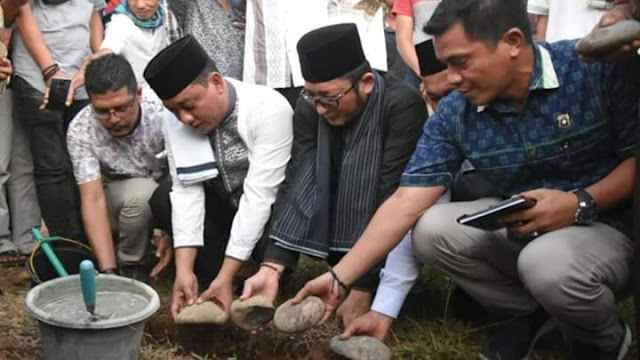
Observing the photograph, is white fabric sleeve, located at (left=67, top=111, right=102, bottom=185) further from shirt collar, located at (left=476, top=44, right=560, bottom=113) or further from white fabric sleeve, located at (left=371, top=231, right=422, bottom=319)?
shirt collar, located at (left=476, top=44, right=560, bottom=113)

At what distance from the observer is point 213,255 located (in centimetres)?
393

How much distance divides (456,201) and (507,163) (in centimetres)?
42

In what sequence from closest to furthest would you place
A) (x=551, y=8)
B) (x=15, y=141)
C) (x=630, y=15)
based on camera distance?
(x=630, y=15) → (x=551, y=8) → (x=15, y=141)

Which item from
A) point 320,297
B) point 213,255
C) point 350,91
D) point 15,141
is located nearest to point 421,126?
point 350,91

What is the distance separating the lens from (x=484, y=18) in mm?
2746

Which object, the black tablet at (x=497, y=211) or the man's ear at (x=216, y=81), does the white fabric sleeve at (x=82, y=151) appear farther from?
the black tablet at (x=497, y=211)

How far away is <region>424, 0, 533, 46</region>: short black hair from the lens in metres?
2.75

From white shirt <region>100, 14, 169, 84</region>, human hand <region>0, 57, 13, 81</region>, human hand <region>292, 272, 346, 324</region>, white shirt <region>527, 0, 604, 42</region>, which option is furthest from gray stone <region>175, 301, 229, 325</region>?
white shirt <region>527, 0, 604, 42</region>

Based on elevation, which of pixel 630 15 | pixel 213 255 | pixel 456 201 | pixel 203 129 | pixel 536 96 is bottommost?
pixel 213 255

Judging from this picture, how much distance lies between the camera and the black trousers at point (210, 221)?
3873mm

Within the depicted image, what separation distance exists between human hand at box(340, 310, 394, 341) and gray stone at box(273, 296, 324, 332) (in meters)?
0.22

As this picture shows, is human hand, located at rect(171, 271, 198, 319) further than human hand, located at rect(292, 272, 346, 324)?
Yes

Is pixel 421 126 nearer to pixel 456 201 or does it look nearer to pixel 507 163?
pixel 456 201

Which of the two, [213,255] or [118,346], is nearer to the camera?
[118,346]
